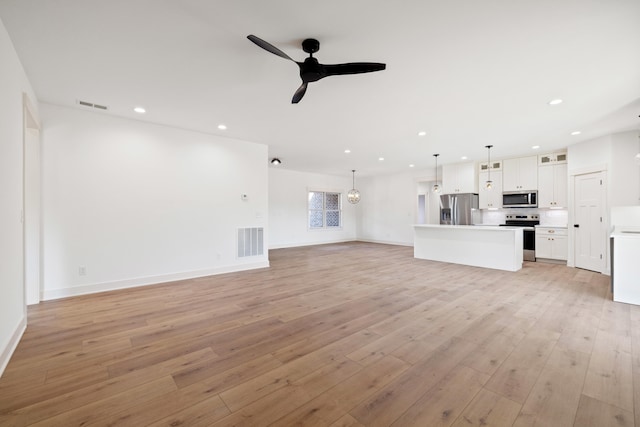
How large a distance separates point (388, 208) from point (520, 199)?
4303mm

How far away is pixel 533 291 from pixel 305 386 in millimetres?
4108

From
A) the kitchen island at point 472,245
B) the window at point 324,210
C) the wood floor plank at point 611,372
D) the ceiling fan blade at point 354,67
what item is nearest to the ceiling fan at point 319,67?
the ceiling fan blade at point 354,67

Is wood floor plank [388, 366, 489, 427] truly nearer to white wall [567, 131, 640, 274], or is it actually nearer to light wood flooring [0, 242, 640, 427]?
light wood flooring [0, 242, 640, 427]

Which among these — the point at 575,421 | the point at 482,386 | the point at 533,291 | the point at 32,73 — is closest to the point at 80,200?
the point at 32,73

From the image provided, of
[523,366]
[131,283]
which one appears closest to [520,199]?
[523,366]

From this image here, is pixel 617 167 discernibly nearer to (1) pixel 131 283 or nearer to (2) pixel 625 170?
(2) pixel 625 170

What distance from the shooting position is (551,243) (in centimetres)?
634

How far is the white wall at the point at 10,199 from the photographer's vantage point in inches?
85.7

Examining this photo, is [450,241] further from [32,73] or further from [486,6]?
[32,73]

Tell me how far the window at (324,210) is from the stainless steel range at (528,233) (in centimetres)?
602

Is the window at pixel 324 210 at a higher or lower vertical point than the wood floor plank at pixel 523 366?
higher

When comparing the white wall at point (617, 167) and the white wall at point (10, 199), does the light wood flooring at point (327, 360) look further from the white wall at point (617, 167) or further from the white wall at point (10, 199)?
the white wall at point (617, 167)

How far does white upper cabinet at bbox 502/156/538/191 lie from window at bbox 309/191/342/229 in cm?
580

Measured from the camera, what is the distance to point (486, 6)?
194 centimetres
